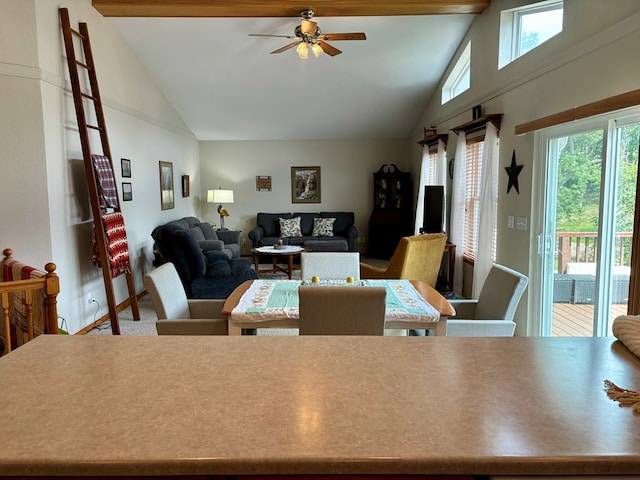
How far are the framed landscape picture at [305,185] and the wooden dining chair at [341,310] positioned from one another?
666 centimetres

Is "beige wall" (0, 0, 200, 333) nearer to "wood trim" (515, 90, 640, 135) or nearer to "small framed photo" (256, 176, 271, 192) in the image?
"small framed photo" (256, 176, 271, 192)

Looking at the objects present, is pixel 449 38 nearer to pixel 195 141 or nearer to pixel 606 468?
→ pixel 195 141

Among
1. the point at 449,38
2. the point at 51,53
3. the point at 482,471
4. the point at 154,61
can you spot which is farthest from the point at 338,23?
the point at 482,471

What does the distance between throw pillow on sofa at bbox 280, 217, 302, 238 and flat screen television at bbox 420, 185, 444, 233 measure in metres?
2.69

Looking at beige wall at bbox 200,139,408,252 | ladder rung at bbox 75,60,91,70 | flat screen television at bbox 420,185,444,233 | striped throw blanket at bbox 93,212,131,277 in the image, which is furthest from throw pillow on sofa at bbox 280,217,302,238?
ladder rung at bbox 75,60,91,70

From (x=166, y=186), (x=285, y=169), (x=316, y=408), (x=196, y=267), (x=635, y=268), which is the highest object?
(x=285, y=169)

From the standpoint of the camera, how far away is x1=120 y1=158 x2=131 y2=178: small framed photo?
5.10 metres

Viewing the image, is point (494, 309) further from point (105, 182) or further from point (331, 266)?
point (105, 182)

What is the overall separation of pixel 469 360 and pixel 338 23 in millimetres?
4921

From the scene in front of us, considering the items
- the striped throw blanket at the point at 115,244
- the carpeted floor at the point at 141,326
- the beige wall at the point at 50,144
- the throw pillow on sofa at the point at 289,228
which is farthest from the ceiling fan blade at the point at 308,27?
the throw pillow on sofa at the point at 289,228

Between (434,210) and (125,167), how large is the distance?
12.7 feet

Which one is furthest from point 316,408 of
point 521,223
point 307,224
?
point 307,224

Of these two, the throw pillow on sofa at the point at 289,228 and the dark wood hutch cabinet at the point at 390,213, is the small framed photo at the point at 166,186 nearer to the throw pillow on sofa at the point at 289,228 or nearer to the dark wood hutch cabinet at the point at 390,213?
the throw pillow on sofa at the point at 289,228

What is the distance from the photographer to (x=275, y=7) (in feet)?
15.5
